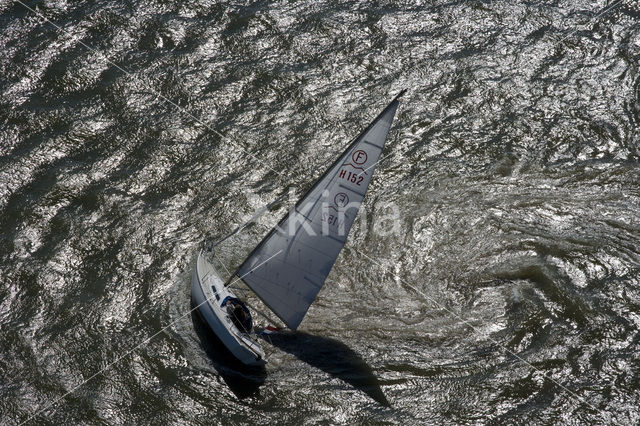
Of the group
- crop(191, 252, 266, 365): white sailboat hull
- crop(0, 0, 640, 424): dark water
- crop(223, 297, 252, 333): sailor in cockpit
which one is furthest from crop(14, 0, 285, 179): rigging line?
crop(223, 297, 252, 333): sailor in cockpit

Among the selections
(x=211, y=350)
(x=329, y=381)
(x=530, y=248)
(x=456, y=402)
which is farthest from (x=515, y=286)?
(x=211, y=350)

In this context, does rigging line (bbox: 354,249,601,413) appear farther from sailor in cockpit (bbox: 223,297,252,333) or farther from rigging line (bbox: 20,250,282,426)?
sailor in cockpit (bbox: 223,297,252,333)

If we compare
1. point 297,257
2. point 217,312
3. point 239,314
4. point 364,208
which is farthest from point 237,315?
point 364,208

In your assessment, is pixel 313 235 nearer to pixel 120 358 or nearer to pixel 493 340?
pixel 120 358

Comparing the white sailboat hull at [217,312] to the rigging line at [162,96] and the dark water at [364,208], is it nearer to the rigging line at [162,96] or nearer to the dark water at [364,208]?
the dark water at [364,208]

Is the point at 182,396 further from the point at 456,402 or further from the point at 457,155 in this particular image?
the point at 457,155

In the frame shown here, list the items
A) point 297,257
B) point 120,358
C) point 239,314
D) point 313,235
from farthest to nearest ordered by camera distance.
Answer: point 239,314 < point 120,358 < point 297,257 < point 313,235
